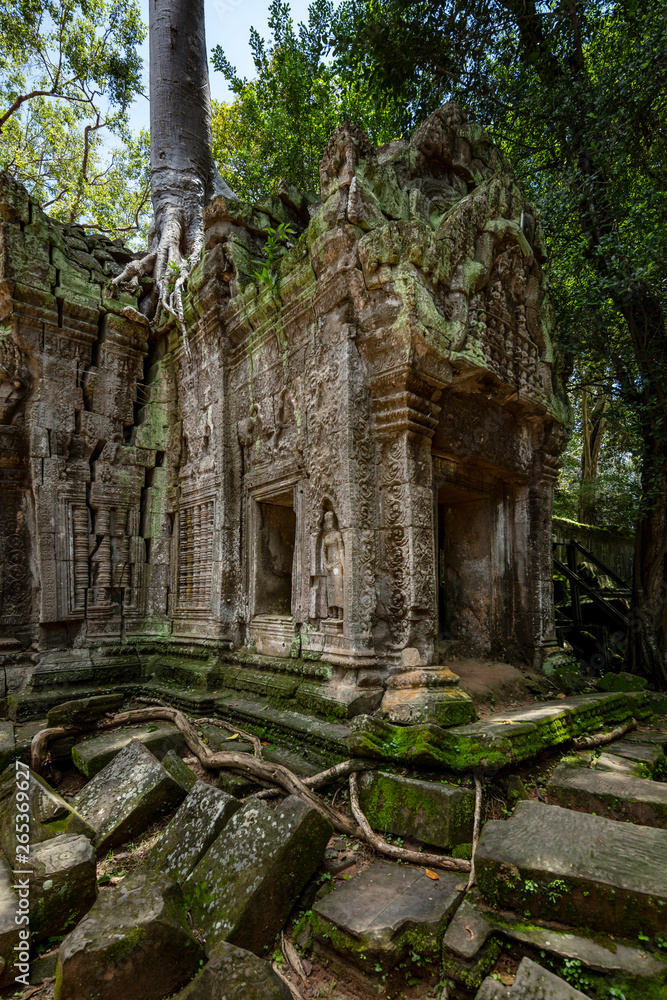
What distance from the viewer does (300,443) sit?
4984 mm

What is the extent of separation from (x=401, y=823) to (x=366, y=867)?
11.3 inches

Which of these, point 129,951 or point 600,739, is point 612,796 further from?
point 129,951

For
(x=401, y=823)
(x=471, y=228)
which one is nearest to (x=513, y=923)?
(x=401, y=823)

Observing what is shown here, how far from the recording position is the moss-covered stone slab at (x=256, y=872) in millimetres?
2408

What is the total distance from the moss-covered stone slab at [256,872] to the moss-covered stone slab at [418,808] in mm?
448

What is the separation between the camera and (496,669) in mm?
Result: 5305

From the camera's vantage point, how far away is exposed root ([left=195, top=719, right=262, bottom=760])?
155 inches

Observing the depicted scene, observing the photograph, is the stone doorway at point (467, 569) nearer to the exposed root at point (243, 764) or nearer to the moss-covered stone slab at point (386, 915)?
the exposed root at point (243, 764)

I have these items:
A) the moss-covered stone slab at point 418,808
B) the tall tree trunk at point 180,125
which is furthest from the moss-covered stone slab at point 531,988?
the tall tree trunk at point 180,125

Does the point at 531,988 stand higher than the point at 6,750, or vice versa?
the point at 531,988

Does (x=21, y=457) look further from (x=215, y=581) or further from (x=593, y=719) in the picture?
(x=593, y=719)

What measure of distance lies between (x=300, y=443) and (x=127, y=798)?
3.10m

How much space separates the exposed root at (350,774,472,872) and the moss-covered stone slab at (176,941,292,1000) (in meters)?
0.96

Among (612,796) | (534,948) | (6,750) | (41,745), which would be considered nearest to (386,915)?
(534,948)
